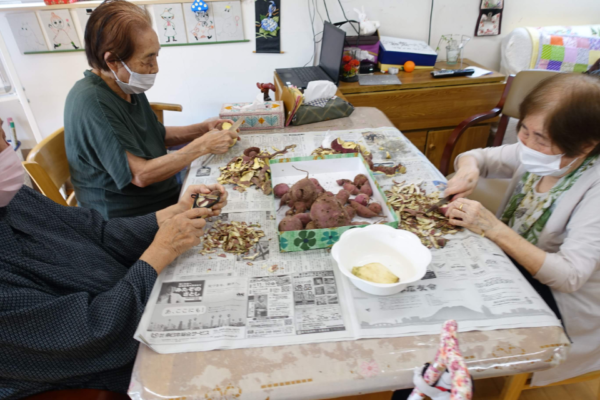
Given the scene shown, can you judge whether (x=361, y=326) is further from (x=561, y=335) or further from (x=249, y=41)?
(x=249, y=41)

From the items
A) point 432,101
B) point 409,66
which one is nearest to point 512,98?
point 432,101

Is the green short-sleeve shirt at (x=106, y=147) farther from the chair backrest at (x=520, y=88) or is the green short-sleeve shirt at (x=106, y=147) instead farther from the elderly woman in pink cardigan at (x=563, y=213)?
the chair backrest at (x=520, y=88)

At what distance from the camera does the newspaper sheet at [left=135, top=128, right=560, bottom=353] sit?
80 centimetres

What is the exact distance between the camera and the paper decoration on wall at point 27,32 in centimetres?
244

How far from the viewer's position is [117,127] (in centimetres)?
137

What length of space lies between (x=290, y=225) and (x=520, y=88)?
5.48 ft

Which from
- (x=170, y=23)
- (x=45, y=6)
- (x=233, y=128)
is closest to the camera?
(x=233, y=128)

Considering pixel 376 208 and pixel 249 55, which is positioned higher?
pixel 249 55

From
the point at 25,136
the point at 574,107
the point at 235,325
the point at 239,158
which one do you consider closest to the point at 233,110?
the point at 239,158

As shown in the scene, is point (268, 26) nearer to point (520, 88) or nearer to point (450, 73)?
point (450, 73)

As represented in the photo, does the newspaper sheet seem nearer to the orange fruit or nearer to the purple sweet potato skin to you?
the purple sweet potato skin

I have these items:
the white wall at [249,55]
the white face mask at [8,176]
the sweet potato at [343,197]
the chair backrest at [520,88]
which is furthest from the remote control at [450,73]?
the white face mask at [8,176]

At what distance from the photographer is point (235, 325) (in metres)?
0.82

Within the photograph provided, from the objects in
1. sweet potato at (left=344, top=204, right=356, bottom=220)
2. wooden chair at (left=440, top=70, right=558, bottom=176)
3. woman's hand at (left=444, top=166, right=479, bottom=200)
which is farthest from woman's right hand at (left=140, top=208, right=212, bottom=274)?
wooden chair at (left=440, top=70, right=558, bottom=176)
